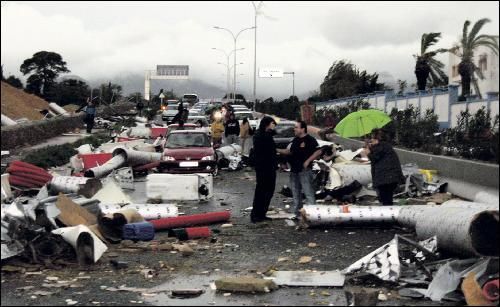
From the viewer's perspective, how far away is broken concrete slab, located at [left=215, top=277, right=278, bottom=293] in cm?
759

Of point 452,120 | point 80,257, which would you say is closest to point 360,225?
point 80,257

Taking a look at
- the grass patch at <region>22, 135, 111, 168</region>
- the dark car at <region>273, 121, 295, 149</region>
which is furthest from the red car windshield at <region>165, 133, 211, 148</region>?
the dark car at <region>273, 121, 295, 149</region>

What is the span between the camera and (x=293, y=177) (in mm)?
12812

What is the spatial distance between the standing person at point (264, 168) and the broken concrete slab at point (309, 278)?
4.16 metres

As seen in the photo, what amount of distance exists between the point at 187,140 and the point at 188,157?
1409 millimetres

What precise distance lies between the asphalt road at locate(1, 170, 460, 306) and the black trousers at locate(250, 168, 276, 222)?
24 centimetres

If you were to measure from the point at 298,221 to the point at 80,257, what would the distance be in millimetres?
4714

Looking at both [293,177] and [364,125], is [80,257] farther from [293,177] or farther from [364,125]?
[364,125]

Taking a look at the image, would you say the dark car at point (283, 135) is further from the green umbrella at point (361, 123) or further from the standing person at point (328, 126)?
the green umbrella at point (361, 123)


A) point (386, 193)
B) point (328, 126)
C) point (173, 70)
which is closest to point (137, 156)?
point (386, 193)

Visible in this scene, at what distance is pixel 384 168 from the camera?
12.5 metres

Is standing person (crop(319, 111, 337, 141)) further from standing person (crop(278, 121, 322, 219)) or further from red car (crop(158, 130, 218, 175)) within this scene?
standing person (crop(278, 121, 322, 219))

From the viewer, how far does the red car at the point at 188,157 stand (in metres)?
19.7

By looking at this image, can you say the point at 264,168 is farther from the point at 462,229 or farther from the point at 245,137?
the point at 245,137
